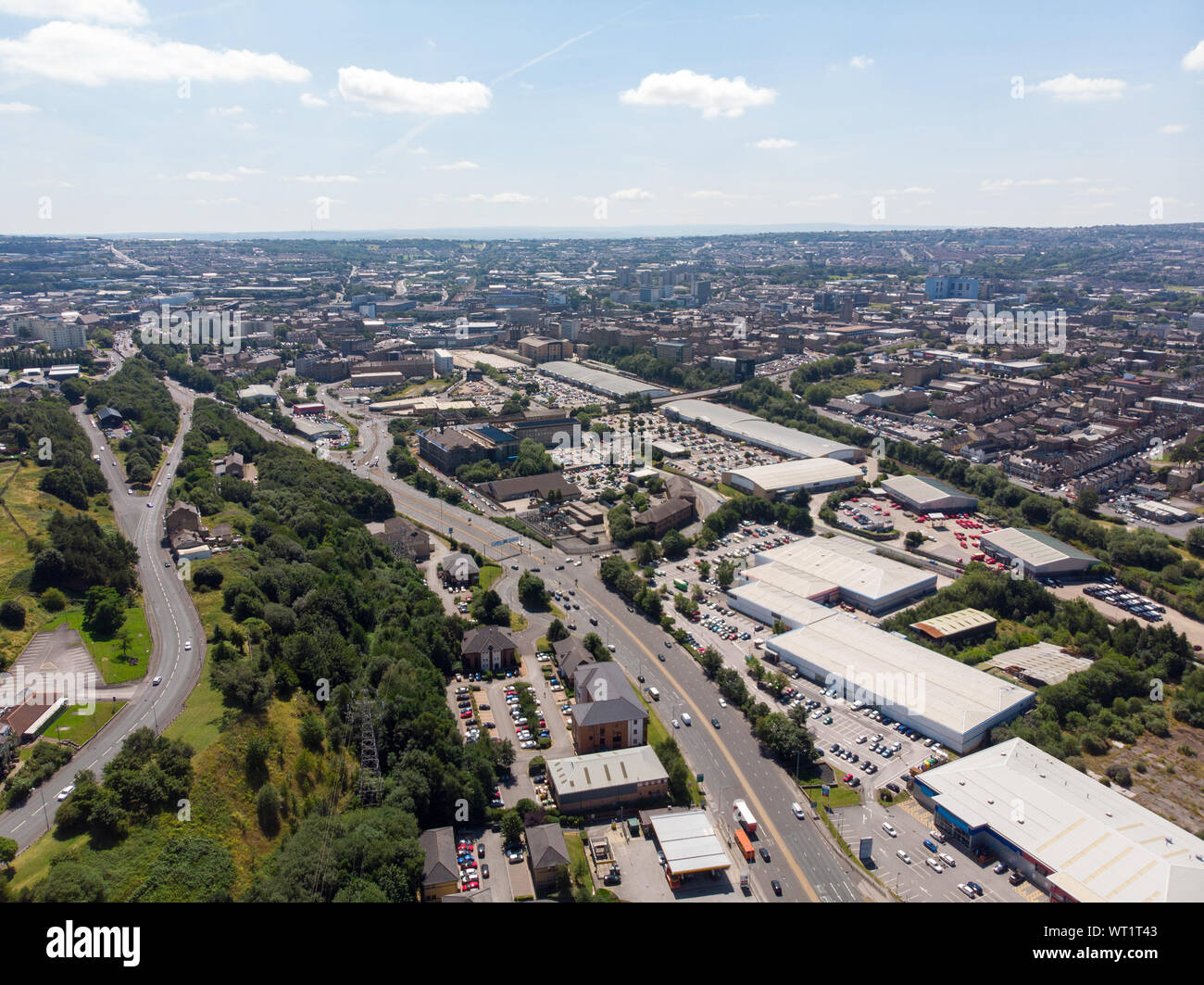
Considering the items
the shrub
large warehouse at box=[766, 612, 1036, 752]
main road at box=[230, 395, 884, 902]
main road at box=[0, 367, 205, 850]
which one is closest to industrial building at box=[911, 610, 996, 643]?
large warehouse at box=[766, 612, 1036, 752]

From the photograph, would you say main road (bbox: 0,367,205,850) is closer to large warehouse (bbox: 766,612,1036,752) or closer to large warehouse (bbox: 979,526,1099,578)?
large warehouse (bbox: 766,612,1036,752)

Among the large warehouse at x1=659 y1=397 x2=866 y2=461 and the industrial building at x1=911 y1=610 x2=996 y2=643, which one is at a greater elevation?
the large warehouse at x1=659 y1=397 x2=866 y2=461

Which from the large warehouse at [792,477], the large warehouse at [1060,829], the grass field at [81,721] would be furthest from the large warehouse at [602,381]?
the grass field at [81,721]

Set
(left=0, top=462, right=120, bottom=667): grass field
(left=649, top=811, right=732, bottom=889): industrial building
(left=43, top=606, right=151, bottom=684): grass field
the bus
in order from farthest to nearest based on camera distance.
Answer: (left=0, top=462, right=120, bottom=667): grass field < (left=43, top=606, right=151, bottom=684): grass field < the bus < (left=649, top=811, right=732, bottom=889): industrial building

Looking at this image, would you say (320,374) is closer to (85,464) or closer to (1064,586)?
(85,464)

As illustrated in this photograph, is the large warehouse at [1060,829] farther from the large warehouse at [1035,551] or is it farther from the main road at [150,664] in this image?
the main road at [150,664]

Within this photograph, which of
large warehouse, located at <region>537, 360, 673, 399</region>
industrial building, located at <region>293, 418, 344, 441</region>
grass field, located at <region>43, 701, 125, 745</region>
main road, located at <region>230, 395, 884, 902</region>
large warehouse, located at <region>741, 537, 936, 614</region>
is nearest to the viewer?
grass field, located at <region>43, 701, 125, 745</region>
